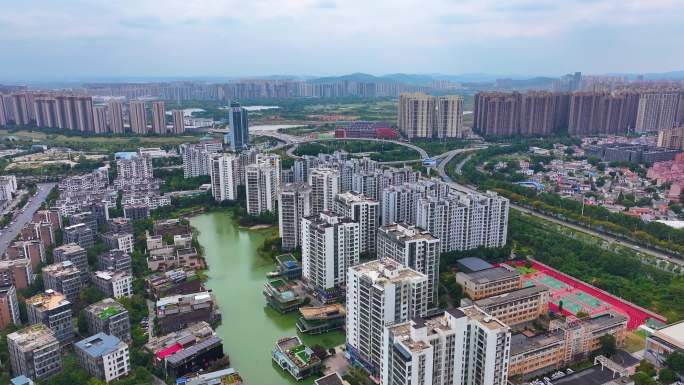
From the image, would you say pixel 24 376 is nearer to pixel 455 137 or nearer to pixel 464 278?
pixel 464 278

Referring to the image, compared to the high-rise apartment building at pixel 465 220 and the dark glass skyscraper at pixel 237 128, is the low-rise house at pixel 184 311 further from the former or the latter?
the dark glass skyscraper at pixel 237 128

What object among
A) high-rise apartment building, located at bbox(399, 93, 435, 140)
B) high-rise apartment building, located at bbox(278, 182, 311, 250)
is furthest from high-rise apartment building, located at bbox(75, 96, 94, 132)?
high-rise apartment building, located at bbox(278, 182, 311, 250)

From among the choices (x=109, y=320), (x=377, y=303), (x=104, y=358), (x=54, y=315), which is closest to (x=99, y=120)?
(x=54, y=315)

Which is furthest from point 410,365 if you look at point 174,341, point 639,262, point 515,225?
point 515,225

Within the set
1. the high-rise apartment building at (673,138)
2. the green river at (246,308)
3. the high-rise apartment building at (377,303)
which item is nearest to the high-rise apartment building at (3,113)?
the green river at (246,308)

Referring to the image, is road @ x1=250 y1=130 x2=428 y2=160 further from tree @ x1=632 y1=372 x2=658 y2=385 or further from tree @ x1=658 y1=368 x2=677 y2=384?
tree @ x1=632 y1=372 x2=658 y2=385

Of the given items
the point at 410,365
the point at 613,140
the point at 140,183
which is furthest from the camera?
the point at 613,140
